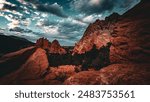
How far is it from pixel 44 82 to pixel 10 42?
10876 millimetres

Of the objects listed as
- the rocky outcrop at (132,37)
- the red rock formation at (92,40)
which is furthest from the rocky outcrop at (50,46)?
Result: the rocky outcrop at (132,37)

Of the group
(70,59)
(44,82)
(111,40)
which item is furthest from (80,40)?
(44,82)

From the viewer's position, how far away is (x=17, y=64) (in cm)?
2486

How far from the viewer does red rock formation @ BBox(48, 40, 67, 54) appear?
27.9 metres

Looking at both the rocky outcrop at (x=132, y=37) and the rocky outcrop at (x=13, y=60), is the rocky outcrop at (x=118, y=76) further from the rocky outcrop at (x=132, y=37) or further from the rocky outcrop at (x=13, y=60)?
the rocky outcrop at (x=13, y=60)

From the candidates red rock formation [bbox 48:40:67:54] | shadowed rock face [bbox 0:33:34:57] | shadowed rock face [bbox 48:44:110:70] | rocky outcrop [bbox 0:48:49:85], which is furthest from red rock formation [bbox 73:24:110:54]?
shadowed rock face [bbox 0:33:34:57]

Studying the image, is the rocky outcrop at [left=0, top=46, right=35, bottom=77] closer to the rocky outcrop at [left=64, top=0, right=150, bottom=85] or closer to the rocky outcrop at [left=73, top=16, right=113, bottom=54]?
the rocky outcrop at [left=73, top=16, right=113, bottom=54]

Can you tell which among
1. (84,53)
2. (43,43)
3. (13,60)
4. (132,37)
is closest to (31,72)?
(13,60)

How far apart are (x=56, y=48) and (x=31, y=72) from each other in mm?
6049

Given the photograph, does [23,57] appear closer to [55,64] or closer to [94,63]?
[55,64]

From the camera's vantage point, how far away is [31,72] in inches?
907

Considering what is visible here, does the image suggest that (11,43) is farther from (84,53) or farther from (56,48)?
(84,53)

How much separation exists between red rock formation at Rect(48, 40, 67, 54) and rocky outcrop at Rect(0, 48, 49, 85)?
2966mm

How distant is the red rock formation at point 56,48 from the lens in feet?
91.5
